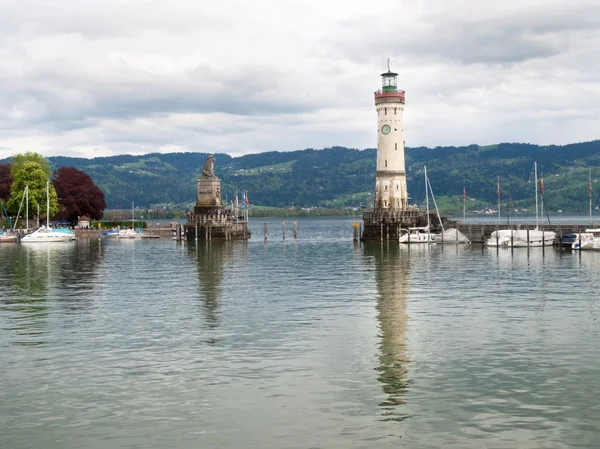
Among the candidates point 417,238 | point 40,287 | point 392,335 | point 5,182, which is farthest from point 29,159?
Result: point 392,335

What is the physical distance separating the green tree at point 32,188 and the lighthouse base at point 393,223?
61.4 m

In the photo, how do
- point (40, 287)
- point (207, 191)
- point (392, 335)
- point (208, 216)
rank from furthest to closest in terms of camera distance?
1. point (208, 216)
2. point (207, 191)
3. point (40, 287)
4. point (392, 335)

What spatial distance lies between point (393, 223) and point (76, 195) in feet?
234

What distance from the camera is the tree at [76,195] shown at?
163 metres

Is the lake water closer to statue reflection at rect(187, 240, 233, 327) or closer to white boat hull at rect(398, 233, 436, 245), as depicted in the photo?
statue reflection at rect(187, 240, 233, 327)

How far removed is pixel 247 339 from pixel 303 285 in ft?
79.7

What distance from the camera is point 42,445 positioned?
21719 mm

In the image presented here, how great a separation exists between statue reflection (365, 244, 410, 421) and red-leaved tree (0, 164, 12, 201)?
355 feet

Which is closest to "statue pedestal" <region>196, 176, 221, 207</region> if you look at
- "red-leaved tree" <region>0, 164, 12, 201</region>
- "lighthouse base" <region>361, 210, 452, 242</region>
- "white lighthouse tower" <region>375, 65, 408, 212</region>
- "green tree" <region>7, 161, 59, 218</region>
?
"lighthouse base" <region>361, 210, 452, 242</region>

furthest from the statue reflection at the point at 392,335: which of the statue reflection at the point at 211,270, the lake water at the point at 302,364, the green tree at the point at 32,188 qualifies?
the green tree at the point at 32,188

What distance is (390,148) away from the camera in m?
120

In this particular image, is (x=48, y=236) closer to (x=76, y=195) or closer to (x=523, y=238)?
(x=76, y=195)

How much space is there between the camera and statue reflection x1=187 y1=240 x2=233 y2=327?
46.6m

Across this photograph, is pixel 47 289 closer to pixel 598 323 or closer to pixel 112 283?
pixel 112 283
